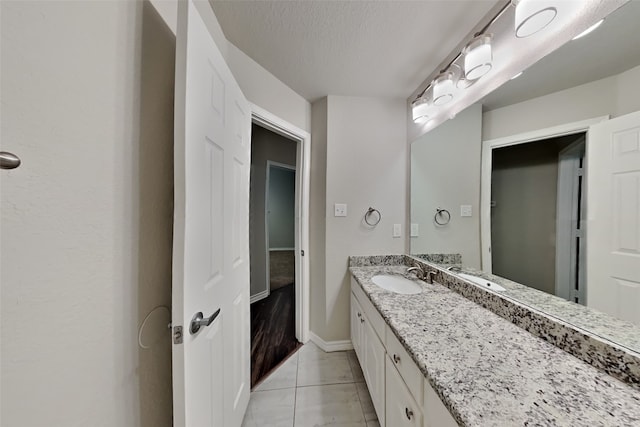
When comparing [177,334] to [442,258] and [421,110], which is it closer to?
[442,258]

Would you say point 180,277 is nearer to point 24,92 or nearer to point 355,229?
point 24,92

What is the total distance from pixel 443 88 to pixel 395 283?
140 cm

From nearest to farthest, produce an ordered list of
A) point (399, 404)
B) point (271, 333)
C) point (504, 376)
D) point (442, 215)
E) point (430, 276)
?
point (504, 376) < point (399, 404) < point (430, 276) < point (442, 215) < point (271, 333)

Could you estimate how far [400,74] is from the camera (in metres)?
1.62

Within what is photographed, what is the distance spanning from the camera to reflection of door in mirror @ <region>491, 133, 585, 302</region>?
837mm

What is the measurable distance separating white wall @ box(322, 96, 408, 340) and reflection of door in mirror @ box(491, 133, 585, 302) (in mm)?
841

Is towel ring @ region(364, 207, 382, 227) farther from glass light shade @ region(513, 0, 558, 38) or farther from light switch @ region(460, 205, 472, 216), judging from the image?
glass light shade @ region(513, 0, 558, 38)

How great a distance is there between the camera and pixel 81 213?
501 mm

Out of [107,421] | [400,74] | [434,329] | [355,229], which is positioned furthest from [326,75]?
[107,421]

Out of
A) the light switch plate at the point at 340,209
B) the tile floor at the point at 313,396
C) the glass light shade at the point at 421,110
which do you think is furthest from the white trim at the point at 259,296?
the glass light shade at the point at 421,110

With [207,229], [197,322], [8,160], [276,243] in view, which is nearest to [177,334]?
[197,322]

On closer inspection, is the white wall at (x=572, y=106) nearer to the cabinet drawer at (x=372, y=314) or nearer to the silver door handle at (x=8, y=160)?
the cabinet drawer at (x=372, y=314)

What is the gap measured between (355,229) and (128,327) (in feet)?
5.20

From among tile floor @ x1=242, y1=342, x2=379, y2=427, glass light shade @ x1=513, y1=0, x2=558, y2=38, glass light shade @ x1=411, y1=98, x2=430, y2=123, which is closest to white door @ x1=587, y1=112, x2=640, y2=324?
glass light shade @ x1=513, y1=0, x2=558, y2=38
